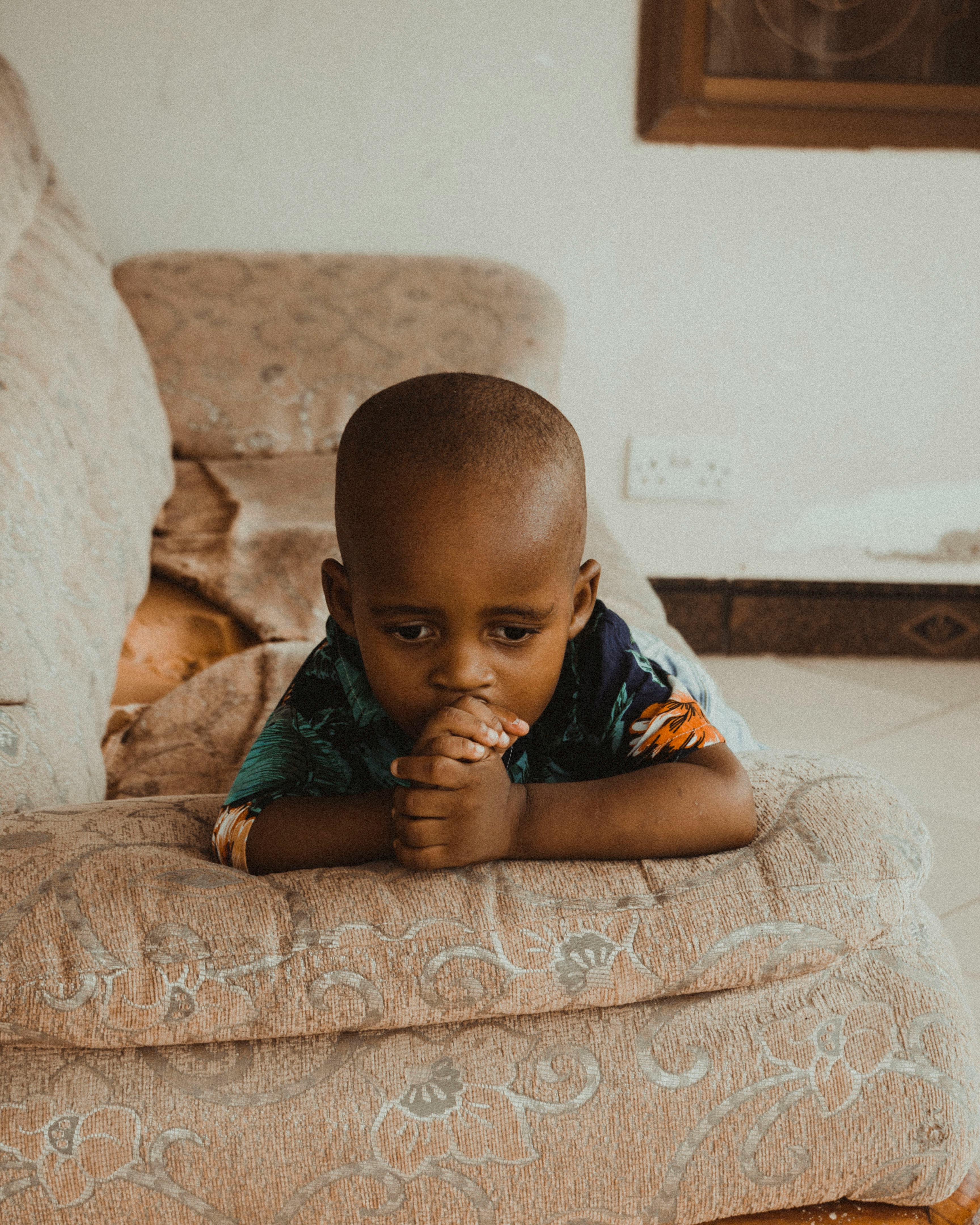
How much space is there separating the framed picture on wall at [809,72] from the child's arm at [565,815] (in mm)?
1681

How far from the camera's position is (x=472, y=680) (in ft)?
2.25

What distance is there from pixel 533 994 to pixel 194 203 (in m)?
1.82

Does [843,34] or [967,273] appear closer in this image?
[843,34]

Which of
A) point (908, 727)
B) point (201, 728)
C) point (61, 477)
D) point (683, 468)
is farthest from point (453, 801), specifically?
point (683, 468)

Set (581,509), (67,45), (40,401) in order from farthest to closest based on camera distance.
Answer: (67,45) → (40,401) → (581,509)

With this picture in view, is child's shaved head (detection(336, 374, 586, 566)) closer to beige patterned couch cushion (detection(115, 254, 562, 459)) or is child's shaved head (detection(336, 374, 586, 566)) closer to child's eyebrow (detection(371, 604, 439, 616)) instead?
child's eyebrow (detection(371, 604, 439, 616))

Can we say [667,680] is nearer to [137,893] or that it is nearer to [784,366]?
[137,893]

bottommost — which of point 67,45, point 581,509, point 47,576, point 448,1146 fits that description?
point 448,1146

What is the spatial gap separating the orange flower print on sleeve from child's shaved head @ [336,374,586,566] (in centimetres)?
13

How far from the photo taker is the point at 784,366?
2158mm

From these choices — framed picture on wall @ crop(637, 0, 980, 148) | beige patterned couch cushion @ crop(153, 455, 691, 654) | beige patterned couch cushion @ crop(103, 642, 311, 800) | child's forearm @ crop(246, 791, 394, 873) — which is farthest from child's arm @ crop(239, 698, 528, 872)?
framed picture on wall @ crop(637, 0, 980, 148)

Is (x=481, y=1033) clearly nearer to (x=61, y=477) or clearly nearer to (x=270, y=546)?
(x=61, y=477)

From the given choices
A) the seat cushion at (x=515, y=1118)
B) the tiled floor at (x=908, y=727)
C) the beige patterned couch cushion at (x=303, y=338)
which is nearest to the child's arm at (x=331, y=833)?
the seat cushion at (x=515, y=1118)

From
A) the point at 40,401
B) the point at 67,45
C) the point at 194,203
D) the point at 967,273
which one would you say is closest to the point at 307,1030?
the point at 40,401
